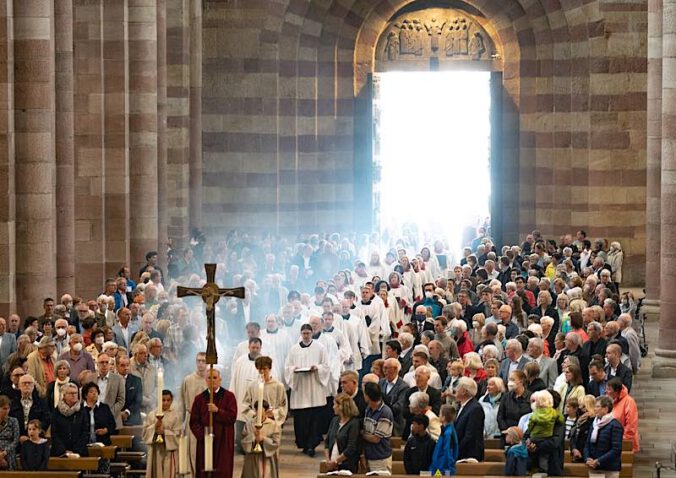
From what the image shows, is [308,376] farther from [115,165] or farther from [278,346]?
[115,165]

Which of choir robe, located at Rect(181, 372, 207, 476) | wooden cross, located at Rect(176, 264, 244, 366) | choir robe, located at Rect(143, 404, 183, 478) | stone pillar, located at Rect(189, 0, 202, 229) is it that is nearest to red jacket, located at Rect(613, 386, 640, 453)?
choir robe, located at Rect(181, 372, 207, 476)

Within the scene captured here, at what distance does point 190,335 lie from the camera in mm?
23641

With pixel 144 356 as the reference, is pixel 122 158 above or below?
above

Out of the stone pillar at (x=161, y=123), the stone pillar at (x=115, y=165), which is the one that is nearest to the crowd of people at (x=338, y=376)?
the stone pillar at (x=115, y=165)

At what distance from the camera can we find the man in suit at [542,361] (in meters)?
21.3

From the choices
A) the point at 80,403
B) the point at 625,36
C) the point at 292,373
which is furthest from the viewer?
Result: the point at 625,36

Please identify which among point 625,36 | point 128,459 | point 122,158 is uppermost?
point 625,36

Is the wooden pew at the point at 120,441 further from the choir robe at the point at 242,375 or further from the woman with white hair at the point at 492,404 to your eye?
the woman with white hair at the point at 492,404

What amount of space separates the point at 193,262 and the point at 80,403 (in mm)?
16987

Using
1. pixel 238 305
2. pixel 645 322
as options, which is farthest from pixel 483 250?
pixel 238 305

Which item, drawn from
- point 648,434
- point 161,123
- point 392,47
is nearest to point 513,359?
point 648,434

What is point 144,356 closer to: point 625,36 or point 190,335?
point 190,335

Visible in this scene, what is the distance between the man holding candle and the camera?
61.6ft

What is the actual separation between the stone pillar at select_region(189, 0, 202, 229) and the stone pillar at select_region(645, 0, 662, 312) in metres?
11.9
